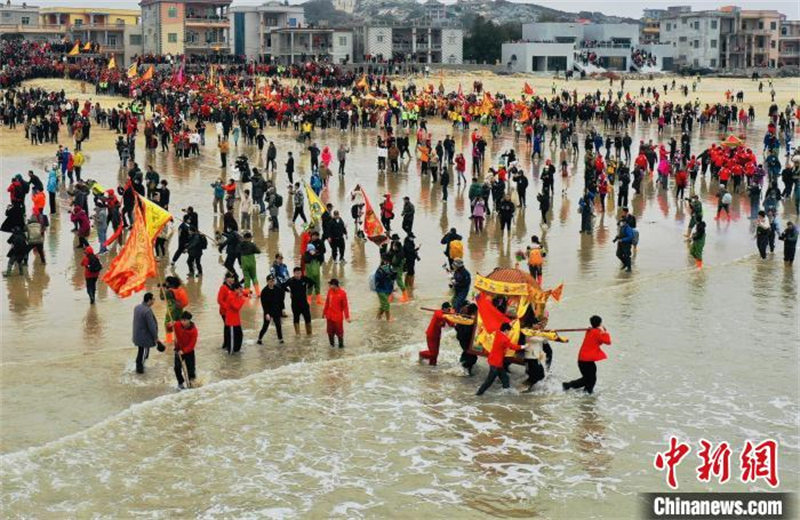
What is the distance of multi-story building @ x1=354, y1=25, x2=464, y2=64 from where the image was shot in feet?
331

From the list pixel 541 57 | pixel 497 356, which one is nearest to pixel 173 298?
pixel 497 356

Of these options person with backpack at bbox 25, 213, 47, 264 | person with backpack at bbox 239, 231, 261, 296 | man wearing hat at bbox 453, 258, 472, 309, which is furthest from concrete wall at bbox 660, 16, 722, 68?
man wearing hat at bbox 453, 258, 472, 309

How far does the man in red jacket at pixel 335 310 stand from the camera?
15.2 metres

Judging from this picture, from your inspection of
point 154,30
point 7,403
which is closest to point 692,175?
point 7,403

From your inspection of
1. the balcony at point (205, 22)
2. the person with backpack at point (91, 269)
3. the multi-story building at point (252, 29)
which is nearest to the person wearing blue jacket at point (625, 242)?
the person with backpack at point (91, 269)

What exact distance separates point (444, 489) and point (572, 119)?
130 ft

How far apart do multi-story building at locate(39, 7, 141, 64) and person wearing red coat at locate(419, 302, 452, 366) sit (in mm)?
90459

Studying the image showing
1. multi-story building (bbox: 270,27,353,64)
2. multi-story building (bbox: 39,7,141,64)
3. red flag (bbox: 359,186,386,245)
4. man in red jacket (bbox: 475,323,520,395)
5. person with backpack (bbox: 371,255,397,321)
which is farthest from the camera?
multi-story building (bbox: 39,7,141,64)

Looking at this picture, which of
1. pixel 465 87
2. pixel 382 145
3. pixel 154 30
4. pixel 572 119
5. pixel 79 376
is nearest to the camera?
pixel 79 376

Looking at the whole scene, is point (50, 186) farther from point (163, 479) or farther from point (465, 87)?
point (465, 87)

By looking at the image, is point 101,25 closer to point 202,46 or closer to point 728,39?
point 202,46

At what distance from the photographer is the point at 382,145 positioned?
115ft

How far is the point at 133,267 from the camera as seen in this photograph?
15.4 metres

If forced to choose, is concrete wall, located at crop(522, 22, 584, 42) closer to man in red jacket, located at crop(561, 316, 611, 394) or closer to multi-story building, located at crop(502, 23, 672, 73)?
multi-story building, located at crop(502, 23, 672, 73)
